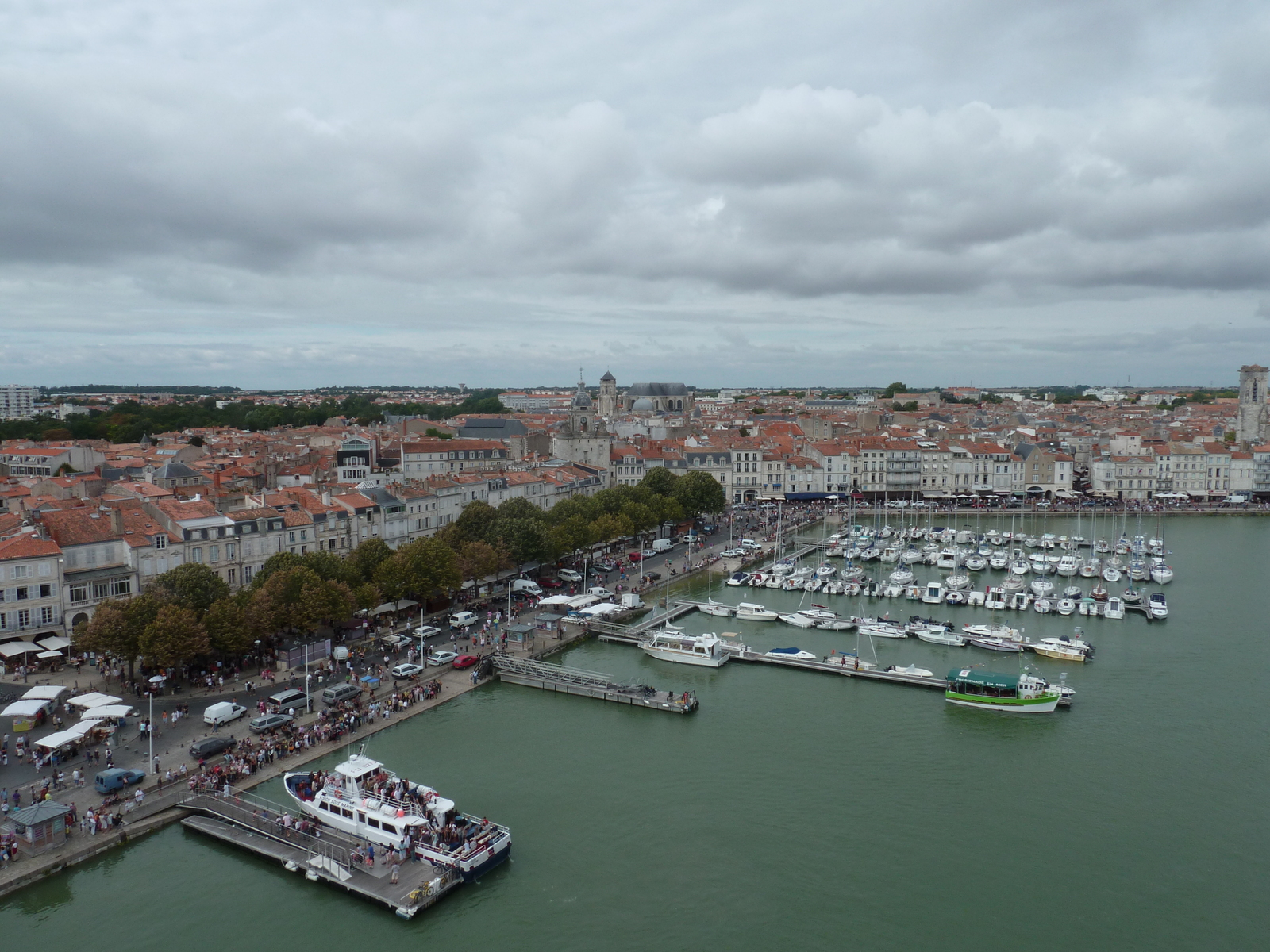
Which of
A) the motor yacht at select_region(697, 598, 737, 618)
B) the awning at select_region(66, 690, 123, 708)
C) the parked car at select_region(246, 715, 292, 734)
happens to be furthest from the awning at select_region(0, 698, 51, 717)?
the motor yacht at select_region(697, 598, 737, 618)

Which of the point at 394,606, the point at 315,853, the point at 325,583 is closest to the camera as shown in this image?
the point at 315,853

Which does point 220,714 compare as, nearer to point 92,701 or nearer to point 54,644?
point 92,701

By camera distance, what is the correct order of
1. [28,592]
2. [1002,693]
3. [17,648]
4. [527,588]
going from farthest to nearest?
[527,588], [28,592], [1002,693], [17,648]

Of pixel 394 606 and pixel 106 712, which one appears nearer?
pixel 106 712

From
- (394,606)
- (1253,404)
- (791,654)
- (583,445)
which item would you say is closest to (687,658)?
(791,654)

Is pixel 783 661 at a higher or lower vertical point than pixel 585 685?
lower

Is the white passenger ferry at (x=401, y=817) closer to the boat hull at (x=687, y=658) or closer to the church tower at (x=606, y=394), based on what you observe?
the boat hull at (x=687, y=658)

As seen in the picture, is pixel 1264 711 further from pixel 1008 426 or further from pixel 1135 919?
pixel 1008 426
